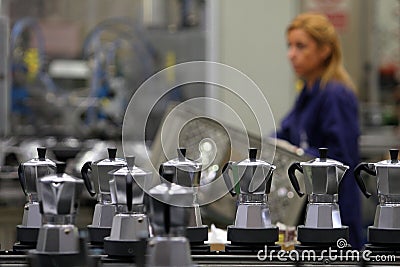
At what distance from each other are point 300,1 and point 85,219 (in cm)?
266

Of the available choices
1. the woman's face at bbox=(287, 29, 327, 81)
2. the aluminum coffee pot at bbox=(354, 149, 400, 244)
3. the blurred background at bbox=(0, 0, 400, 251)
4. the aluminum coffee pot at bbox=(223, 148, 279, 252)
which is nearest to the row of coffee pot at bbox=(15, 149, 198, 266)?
the aluminum coffee pot at bbox=(223, 148, 279, 252)

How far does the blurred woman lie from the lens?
364 cm

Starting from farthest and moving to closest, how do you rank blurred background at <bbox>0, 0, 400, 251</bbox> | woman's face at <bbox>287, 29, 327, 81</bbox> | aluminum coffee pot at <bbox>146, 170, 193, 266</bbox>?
blurred background at <bbox>0, 0, 400, 251</bbox> → woman's face at <bbox>287, 29, 327, 81</bbox> → aluminum coffee pot at <bbox>146, 170, 193, 266</bbox>

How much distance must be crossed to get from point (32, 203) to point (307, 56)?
1.93 m

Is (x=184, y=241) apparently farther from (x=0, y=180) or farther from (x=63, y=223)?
(x=0, y=180)

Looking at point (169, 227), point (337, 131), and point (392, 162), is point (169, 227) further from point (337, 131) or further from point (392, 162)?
point (337, 131)

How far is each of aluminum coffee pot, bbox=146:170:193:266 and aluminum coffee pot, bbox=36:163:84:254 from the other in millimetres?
145

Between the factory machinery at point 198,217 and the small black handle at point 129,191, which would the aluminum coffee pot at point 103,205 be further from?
the small black handle at point 129,191

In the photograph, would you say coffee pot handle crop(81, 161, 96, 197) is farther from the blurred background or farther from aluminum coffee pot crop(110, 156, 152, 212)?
the blurred background

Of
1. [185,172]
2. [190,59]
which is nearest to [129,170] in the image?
[185,172]

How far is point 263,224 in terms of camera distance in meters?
1.93

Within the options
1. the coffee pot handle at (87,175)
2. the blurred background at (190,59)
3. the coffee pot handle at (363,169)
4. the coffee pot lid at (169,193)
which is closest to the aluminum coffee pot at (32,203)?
the coffee pot handle at (87,175)

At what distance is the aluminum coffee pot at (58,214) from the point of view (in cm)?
160

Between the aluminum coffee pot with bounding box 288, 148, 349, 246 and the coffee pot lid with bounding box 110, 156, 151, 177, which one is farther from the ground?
the coffee pot lid with bounding box 110, 156, 151, 177
